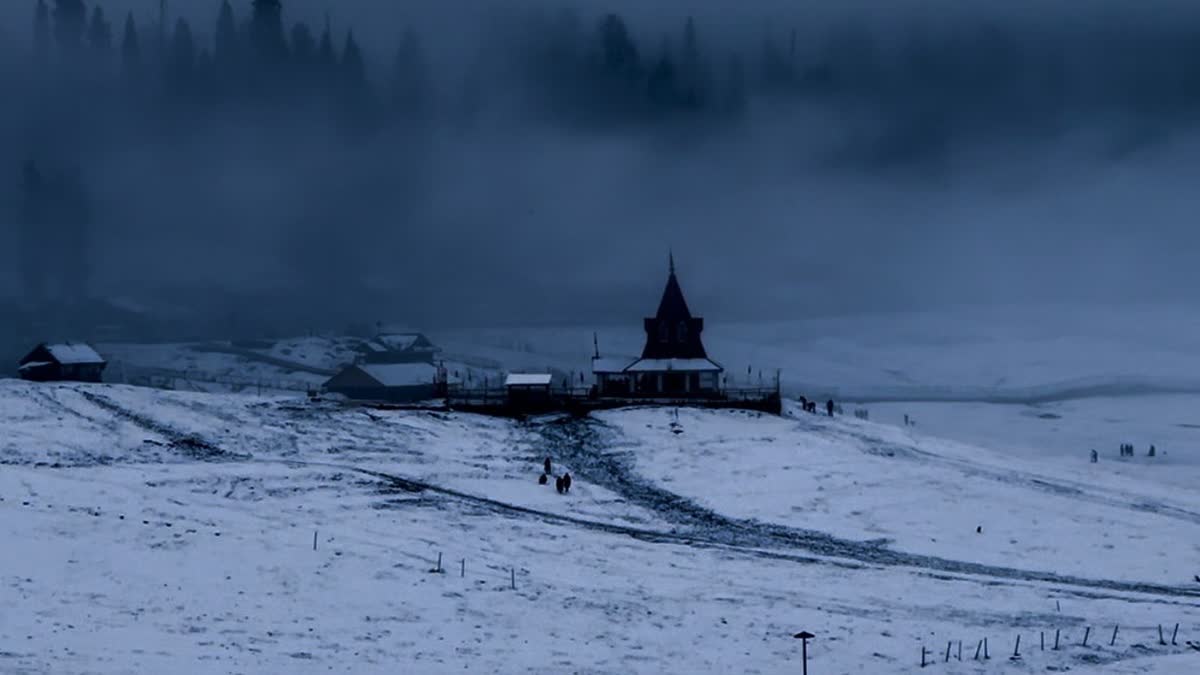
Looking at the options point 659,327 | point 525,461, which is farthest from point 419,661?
point 659,327

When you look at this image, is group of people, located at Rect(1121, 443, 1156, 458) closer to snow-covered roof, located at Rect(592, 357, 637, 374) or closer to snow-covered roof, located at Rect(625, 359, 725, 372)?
snow-covered roof, located at Rect(625, 359, 725, 372)

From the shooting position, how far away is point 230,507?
37062 mm

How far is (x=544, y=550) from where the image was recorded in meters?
35.2

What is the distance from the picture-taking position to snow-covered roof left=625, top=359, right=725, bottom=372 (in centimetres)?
7194

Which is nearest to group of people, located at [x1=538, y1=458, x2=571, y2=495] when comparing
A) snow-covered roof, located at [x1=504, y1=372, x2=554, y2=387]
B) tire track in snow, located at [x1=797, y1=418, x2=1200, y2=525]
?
snow-covered roof, located at [x1=504, y1=372, x2=554, y2=387]

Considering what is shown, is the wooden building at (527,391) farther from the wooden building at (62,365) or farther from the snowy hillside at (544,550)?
the wooden building at (62,365)

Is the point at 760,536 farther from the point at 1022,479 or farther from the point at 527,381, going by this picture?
the point at 527,381

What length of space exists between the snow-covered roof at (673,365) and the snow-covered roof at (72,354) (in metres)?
43.7

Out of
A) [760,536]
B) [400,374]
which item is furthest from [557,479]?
[400,374]

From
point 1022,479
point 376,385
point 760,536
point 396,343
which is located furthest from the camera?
point 396,343

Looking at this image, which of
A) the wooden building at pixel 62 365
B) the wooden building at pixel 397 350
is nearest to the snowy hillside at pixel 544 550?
the wooden building at pixel 62 365

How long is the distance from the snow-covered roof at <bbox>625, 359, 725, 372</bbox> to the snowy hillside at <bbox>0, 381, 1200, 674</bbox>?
12969mm

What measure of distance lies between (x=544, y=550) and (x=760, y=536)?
9.11m

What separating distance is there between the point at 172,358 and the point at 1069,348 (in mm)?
123473
